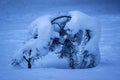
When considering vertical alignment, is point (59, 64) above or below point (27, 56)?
below

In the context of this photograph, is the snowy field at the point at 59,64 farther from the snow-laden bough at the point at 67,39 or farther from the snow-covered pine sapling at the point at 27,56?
the snow-laden bough at the point at 67,39

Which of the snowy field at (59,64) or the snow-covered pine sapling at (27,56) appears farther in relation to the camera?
the snow-covered pine sapling at (27,56)

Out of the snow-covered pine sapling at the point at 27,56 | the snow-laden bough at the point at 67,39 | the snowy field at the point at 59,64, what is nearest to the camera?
the snowy field at the point at 59,64

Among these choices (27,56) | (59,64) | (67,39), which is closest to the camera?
(67,39)

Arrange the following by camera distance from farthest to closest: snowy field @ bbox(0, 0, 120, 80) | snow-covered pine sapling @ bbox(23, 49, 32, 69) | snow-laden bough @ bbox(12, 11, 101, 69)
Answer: snow-covered pine sapling @ bbox(23, 49, 32, 69), snow-laden bough @ bbox(12, 11, 101, 69), snowy field @ bbox(0, 0, 120, 80)

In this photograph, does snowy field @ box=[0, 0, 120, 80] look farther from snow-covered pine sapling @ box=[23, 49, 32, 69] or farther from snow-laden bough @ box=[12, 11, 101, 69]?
snow-laden bough @ box=[12, 11, 101, 69]

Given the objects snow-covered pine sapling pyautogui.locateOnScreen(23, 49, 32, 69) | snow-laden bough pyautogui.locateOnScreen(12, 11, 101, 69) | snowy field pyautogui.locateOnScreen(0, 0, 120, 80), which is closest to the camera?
snowy field pyautogui.locateOnScreen(0, 0, 120, 80)

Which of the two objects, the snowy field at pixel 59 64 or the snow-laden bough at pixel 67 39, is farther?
the snow-laden bough at pixel 67 39

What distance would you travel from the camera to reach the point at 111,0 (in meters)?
58.3

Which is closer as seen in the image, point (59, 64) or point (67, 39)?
point (67, 39)

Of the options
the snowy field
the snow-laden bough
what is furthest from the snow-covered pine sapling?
the snowy field

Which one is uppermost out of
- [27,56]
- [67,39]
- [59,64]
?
[67,39]

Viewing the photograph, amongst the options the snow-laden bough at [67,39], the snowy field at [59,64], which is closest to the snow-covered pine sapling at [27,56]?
the snow-laden bough at [67,39]

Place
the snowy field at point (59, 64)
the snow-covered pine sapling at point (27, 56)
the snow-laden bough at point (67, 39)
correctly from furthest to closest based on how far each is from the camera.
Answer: the snow-covered pine sapling at point (27, 56) < the snow-laden bough at point (67, 39) < the snowy field at point (59, 64)
